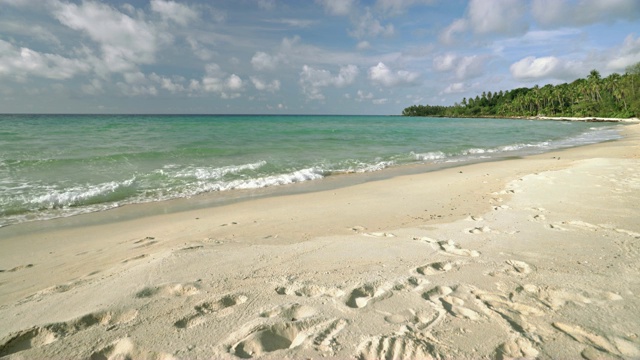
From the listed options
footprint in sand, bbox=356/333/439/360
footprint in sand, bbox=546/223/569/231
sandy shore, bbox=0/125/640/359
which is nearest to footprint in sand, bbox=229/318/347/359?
sandy shore, bbox=0/125/640/359

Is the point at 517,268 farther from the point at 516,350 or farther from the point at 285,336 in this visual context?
the point at 285,336

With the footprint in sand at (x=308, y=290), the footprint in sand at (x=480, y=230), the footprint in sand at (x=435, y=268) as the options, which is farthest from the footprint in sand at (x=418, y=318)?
the footprint in sand at (x=480, y=230)

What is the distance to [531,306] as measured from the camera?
283cm

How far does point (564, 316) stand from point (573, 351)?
48 centimetres

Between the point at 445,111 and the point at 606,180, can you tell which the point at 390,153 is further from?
the point at 445,111

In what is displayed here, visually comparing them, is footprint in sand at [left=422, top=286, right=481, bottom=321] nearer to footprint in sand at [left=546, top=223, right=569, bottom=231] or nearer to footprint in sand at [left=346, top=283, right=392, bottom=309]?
footprint in sand at [left=346, top=283, right=392, bottom=309]

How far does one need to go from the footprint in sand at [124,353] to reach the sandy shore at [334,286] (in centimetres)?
1

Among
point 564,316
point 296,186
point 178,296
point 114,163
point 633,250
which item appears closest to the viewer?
point 564,316

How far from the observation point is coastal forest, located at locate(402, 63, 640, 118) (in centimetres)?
7166

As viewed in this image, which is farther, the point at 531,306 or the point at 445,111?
the point at 445,111

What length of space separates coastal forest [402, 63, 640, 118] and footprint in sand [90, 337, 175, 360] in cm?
9278

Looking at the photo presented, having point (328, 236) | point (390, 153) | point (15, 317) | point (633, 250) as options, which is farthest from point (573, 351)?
point (390, 153)

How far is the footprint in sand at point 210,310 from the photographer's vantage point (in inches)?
104

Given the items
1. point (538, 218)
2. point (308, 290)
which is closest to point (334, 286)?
point (308, 290)
